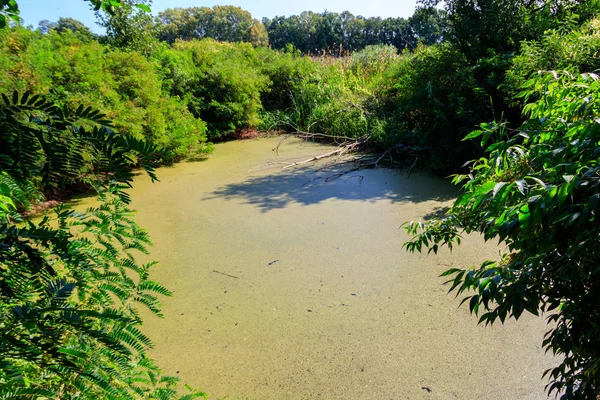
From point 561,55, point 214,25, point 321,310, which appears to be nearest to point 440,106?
point 561,55

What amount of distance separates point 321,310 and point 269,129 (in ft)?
20.1

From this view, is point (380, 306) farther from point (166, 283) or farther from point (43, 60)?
point (43, 60)

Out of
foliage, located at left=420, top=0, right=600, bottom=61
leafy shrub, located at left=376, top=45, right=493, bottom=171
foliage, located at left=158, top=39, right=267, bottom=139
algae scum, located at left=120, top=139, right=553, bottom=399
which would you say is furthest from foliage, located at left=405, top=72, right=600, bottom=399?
foliage, located at left=158, top=39, right=267, bottom=139

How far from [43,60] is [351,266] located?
3.49m

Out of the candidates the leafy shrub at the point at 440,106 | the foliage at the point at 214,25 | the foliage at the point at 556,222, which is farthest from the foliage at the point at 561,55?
the foliage at the point at 214,25

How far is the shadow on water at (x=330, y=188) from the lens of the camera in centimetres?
426

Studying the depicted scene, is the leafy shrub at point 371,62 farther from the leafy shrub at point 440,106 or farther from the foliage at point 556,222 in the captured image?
the foliage at point 556,222

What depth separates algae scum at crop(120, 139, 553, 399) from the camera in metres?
1.90

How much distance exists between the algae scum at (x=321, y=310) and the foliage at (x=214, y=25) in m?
37.8

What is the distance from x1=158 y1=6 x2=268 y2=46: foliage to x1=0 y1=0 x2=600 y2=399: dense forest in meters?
32.7

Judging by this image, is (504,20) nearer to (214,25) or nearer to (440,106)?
(440,106)

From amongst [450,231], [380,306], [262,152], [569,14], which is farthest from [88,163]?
[262,152]

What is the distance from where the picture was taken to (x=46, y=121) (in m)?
0.63

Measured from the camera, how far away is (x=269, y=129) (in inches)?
320
